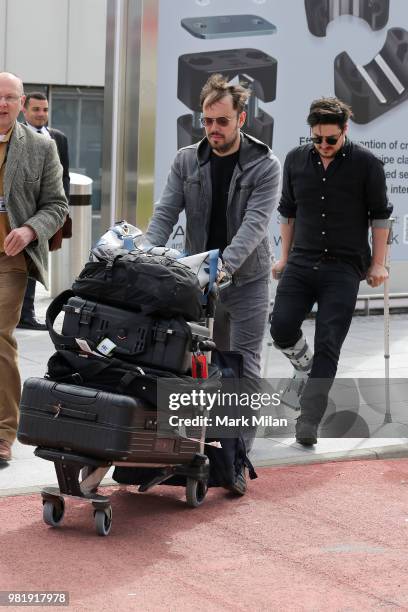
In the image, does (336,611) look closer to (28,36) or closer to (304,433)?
(304,433)

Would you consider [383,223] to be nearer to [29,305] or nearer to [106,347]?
[106,347]

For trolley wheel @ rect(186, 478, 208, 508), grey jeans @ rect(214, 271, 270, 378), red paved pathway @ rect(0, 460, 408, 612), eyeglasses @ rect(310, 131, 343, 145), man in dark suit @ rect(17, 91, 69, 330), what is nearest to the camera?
red paved pathway @ rect(0, 460, 408, 612)

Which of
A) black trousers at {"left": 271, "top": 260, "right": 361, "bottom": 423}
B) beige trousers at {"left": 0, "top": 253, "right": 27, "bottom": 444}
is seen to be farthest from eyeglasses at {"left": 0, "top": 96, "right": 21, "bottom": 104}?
black trousers at {"left": 271, "top": 260, "right": 361, "bottom": 423}

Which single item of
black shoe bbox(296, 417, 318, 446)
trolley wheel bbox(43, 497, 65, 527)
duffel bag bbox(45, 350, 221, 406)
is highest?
duffel bag bbox(45, 350, 221, 406)

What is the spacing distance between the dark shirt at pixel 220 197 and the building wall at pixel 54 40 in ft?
81.7

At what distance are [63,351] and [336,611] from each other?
69.9 inches

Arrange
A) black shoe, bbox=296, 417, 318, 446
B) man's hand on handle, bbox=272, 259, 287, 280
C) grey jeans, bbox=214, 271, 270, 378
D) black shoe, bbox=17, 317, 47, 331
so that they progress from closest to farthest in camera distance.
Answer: grey jeans, bbox=214, 271, 270, 378, black shoe, bbox=296, 417, 318, 446, man's hand on handle, bbox=272, 259, 287, 280, black shoe, bbox=17, 317, 47, 331

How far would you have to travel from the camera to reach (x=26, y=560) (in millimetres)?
5168

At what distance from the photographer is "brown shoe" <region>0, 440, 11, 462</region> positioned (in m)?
6.77

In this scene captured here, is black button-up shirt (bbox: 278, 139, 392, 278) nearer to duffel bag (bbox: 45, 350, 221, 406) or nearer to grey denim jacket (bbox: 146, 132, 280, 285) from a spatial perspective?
grey denim jacket (bbox: 146, 132, 280, 285)

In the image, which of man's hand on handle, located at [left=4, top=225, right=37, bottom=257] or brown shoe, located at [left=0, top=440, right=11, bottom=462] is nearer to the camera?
A: man's hand on handle, located at [left=4, top=225, right=37, bottom=257]

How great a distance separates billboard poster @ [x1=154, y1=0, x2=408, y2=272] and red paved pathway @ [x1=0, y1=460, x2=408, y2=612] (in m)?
4.68

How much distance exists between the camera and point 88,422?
5496 mm

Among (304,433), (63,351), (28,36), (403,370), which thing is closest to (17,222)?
(63,351)
